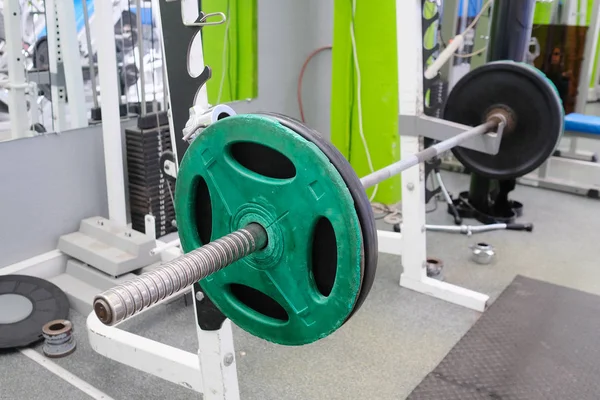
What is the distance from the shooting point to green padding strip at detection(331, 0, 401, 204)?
307 cm

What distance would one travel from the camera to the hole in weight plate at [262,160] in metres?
0.95

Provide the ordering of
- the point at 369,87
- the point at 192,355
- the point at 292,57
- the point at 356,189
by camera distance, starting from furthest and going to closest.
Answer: the point at 292,57, the point at 369,87, the point at 192,355, the point at 356,189

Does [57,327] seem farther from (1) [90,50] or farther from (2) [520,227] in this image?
(2) [520,227]

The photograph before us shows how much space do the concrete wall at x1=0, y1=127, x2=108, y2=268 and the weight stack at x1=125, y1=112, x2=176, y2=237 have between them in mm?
166

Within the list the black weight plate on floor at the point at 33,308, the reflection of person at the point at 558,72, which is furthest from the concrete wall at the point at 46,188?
the reflection of person at the point at 558,72

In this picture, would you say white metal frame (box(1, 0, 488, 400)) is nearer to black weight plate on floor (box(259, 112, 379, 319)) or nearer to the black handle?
black weight plate on floor (box(259, 112, 379, 319))

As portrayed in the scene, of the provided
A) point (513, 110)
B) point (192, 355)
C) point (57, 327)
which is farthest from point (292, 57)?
point (192, 355)

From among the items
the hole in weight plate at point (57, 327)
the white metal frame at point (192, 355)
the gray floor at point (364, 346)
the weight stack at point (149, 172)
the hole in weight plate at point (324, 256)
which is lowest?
the gray floor at point (364, 346)

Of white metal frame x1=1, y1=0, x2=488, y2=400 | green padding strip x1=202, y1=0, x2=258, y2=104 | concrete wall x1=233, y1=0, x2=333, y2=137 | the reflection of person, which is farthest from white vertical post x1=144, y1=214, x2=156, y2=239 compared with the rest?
the reflection of person

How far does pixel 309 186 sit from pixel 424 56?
1.47m

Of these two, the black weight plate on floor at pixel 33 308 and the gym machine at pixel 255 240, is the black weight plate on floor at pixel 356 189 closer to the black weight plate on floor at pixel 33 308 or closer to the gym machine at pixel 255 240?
the gym machine at pixel 255 240

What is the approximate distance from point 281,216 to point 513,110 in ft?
4.98

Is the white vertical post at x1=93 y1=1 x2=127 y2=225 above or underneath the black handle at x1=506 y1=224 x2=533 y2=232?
above

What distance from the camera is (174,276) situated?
31.1 inches
